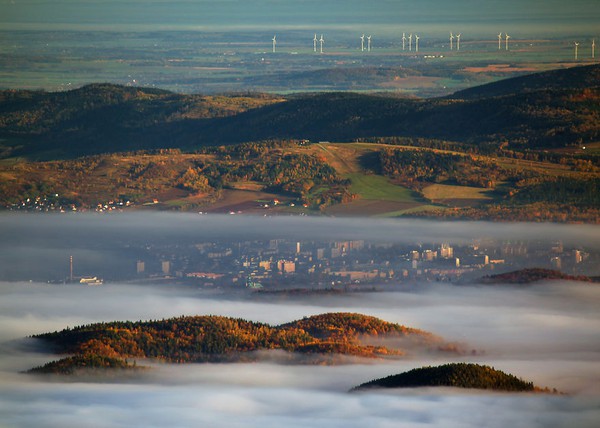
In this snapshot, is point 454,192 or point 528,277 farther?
point 454,192

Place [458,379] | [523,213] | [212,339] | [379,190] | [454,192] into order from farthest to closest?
1. [379,190]
2. [454,192]
3. [523,213]
4. [212,339]
5. [458,379]

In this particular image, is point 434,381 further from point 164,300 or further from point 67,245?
point 67,245

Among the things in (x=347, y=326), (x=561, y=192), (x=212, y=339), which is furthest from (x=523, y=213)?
(x=212, y=339)

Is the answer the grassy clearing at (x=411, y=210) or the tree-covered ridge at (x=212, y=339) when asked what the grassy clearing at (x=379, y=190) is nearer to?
the grassy clearing at (x=411, y=210)

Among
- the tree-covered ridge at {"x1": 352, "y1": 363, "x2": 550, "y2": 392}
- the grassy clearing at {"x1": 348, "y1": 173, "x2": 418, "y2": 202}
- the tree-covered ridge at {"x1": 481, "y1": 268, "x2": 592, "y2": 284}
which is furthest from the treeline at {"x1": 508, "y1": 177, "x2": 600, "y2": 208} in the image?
the tree-covered ridge at {"x1": 352, "y1": 363, "x2": 550, "y2": 392}

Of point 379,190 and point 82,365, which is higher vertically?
point 82,365

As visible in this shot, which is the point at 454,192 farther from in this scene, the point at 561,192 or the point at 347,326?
the point at 347,326

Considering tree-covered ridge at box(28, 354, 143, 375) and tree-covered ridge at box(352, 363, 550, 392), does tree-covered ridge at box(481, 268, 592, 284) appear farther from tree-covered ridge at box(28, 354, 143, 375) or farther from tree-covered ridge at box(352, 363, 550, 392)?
tree-covered ridge at box(28, 354, 143, 375)
